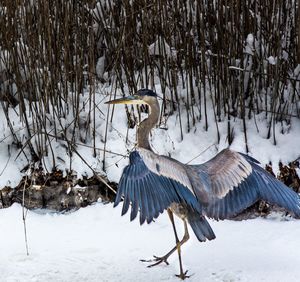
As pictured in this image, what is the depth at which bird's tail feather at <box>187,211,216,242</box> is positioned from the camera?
2.97 metres

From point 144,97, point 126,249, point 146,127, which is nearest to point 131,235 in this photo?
point 126,249

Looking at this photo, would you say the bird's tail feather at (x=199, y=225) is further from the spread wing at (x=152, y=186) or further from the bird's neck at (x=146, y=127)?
the bird's neck at (x=146, y=127)

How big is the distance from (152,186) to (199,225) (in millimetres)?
322

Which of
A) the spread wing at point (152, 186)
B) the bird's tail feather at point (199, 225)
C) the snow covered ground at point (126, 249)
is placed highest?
the spread wing at point (152, 186)

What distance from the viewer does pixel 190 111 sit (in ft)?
14.7

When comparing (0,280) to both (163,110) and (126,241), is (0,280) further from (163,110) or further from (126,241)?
(163,110)

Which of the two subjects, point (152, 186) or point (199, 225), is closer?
point (152, 186)

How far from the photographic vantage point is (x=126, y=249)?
353 centimetres

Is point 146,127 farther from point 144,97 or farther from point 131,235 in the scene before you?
point 131,235

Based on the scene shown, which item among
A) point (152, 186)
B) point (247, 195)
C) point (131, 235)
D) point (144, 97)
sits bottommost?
point (131, 235)

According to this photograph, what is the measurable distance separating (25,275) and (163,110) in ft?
5.89

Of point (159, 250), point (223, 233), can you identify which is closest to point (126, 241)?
point (159, 250)

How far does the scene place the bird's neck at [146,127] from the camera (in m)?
3.27

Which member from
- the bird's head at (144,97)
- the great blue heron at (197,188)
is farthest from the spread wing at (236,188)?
the bird's head at (144,97)
